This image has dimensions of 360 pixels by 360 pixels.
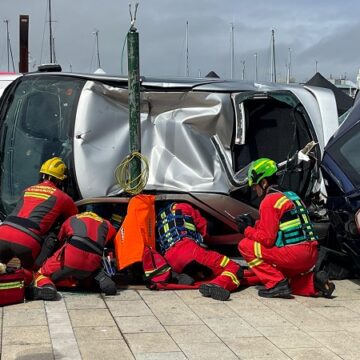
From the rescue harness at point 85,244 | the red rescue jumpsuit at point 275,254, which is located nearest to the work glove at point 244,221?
the red rescue jumpsuit at point 275,254

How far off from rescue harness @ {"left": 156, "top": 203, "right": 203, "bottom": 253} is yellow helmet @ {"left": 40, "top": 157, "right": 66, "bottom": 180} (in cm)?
115

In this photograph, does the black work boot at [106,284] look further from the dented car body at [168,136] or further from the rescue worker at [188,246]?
the dented car body at [168,136]

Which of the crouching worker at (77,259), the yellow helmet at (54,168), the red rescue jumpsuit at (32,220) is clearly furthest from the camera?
the yellow helmet at (54,168)

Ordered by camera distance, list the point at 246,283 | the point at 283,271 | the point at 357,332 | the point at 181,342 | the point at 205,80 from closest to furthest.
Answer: the point at 181,342
the point at 357,332
the point at 283,271
the point at 246,283
the point at 205,80

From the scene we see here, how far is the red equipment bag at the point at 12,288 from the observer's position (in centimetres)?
575

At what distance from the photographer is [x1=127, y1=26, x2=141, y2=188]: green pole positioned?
→ 7.21 metres

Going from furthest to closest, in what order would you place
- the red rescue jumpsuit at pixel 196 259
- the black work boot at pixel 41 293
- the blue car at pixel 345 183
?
1. the red rescue jumpsuit at pixel 196 259
2. the blue car at pixel 345 183
3. the black work boot at pixel 41 293

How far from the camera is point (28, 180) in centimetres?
739

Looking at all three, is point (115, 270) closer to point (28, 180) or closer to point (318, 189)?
point (28, 180)

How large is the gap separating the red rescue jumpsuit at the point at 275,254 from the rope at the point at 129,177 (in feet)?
4.60

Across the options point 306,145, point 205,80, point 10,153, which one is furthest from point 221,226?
point 10,153

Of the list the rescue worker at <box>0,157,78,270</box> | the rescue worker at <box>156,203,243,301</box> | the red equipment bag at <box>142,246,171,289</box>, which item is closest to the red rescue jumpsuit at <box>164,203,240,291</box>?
the rescue worker at <box>156,203,243,301</box>

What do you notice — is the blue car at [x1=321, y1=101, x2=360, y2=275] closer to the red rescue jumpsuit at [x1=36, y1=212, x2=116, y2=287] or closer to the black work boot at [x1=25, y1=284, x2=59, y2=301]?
the red rescue jumpsuit at [x1=36, y1=212, x2=116, y2=287]

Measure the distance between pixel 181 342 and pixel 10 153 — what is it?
3.54m
